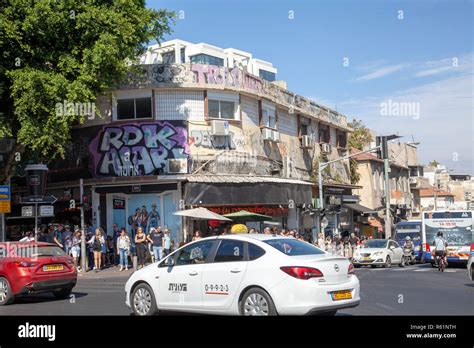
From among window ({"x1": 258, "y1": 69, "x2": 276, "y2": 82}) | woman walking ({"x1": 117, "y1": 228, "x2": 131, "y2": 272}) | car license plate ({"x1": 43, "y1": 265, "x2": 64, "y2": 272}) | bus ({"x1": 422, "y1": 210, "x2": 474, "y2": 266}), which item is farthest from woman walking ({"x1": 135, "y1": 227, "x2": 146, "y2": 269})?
window ({"x1": 258, "y1": 69, "x2": 276, "y2": 82})

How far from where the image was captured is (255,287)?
9.63 meters

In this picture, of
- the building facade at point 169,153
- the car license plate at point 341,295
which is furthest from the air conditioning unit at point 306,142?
the car license plate at point 341,295

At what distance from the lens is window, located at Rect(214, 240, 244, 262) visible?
1018 centimetres

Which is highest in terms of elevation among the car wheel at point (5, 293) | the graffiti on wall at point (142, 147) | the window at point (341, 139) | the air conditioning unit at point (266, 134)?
the window at point (341, 139)

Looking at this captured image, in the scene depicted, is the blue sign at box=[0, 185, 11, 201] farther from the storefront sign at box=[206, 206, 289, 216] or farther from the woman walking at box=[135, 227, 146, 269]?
the storefront sign at box=[206, 206, 289, 216]

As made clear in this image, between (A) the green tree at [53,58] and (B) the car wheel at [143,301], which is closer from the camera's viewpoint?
(B) the car wheel at [143,301]

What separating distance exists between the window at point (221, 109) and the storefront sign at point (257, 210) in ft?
15.7

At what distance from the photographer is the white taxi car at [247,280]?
931cm

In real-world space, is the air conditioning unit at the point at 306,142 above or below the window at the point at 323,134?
below

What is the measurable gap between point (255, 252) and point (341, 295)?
1599 millimetres

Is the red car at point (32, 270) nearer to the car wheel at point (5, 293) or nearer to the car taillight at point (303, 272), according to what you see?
the car wheel at point (5, 293)

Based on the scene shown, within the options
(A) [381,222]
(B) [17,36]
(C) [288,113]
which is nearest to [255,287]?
(B) [17,36]

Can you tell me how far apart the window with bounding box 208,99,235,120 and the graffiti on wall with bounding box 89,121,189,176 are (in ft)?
6.19
